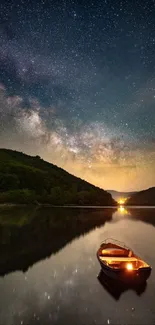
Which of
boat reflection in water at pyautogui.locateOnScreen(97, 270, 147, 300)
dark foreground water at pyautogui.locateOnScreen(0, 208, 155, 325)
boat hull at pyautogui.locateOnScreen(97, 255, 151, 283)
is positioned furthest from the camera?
boat hull at pyautogui.locateOnScreen(97, 255, 151, 283)

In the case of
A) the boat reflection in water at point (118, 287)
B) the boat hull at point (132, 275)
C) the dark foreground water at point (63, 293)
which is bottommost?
the dark foreground water at point (63, 293)

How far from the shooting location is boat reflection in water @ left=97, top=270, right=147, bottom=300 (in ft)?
63.9

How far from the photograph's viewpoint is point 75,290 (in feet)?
67.9

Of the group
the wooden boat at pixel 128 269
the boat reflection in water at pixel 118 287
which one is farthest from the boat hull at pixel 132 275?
the boat reflection in water at pixel 118 287

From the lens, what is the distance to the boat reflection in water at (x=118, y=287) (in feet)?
63.9

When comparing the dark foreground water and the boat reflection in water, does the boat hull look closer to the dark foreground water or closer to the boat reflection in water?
the boat reflection in water

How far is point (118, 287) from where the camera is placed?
20719 mm

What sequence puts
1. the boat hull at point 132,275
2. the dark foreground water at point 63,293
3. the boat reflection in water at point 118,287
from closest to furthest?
the dark foreground water at point 63,293, the boat reflection in water at point 118,287, the boat hull at point 132,275

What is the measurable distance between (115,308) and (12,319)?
6600mm

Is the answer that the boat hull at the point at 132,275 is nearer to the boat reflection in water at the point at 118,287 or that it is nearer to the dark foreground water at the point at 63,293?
the boat reflection in water at the point at 118,287

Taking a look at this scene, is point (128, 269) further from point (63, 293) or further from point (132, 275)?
point (63, 293)

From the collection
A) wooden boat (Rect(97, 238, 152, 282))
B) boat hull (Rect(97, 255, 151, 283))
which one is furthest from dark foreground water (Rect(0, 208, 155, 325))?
wooden boat (Rect(97, 238, 152, 282))

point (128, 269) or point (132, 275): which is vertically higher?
point (128, 269)

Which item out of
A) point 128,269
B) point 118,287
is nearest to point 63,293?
point 118,287
